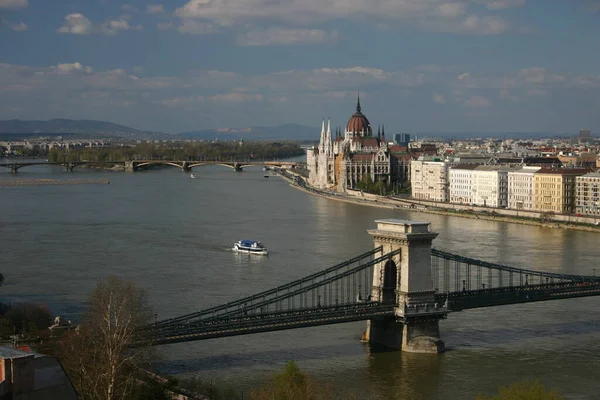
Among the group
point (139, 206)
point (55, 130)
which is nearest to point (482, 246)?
point (139, 206)

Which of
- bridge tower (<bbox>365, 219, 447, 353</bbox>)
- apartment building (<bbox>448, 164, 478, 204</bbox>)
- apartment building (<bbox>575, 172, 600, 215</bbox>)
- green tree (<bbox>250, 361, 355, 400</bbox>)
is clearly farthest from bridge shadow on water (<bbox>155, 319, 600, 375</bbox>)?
apartment building (<bbox>448, 164, 478, 204</bbox>)

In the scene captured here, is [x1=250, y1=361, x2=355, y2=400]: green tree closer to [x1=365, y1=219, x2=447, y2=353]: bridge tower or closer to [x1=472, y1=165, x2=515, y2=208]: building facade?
[x1=365, y1=219, x2=447, y2=353]: bridge tower

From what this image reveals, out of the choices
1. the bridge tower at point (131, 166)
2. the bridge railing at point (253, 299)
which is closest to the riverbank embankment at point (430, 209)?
the bridge railing at point (253, 299)

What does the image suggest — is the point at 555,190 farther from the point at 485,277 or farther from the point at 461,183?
the point at 485,277

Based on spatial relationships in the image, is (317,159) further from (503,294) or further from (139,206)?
(503,294)

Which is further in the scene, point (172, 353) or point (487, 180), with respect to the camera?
point (487, 180)

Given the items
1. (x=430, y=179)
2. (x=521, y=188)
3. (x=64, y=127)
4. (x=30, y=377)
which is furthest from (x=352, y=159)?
(x=64, y=127)

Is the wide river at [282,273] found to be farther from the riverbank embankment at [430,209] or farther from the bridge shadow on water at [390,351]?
the riverbank embankment at [430,209]
